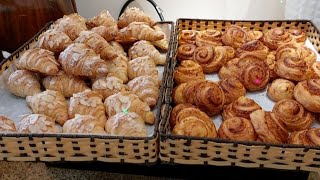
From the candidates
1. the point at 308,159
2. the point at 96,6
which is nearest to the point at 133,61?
the point at 308,159

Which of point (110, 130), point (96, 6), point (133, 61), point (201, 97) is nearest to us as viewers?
point (110, 130)

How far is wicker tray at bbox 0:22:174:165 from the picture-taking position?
845mm

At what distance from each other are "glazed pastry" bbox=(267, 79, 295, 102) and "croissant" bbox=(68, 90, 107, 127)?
1.84ft

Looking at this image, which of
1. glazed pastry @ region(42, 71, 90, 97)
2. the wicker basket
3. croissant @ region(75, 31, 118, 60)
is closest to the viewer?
the wicker basket

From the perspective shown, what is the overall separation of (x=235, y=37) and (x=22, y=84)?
2.66 ft

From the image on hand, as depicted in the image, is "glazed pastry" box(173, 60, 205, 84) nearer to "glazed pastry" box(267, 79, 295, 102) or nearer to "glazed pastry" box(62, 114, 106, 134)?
"glazed pastry" box(267, 79, 295, 102)

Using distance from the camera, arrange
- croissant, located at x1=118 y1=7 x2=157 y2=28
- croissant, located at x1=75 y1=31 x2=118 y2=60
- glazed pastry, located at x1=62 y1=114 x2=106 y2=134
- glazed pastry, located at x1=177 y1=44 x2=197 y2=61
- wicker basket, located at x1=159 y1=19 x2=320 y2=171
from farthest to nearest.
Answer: croissant, located at x1=118 y1=7 x2=157 y2=28
glazed pastry, located at x1=177 y1=44 x2=197 y2=61
croissant, located at x1=75 y1=31 x2=118 y2=60
glazed pastry, located at x1=62 y1=114 x2=106 y2=134
wicker basket, located at x1=159 y1=19 x2=320 y2=171

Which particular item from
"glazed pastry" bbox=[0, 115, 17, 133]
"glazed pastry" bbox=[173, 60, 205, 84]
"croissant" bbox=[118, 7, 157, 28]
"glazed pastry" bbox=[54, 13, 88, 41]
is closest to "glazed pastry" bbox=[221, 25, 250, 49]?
"glazed pastry" bbox=[173, 60, 205, 84]

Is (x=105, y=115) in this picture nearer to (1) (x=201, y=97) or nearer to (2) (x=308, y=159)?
(1) (x=201, y=97)

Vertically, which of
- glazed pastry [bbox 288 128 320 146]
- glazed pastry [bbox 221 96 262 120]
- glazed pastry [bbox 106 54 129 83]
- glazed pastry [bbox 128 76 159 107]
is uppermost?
glazed pastry [bbox 106 54 129 83]

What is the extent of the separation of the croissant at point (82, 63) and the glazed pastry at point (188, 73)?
0.82 feet

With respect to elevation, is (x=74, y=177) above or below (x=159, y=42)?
below

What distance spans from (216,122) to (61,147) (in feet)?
1.55

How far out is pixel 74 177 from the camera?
1417 millimetres
